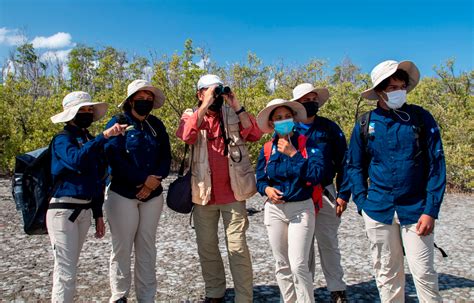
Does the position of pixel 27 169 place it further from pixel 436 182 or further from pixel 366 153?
pixel 436 182

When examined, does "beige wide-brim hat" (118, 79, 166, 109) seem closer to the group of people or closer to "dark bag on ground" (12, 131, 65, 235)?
the group of people

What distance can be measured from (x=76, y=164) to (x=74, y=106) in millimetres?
669

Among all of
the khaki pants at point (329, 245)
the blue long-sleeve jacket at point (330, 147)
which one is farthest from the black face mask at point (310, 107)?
the khaki pants at point (329, 245)

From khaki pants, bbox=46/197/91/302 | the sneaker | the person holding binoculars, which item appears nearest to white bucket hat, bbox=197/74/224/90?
the person holding binoculars

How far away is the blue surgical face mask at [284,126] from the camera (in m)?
4.10

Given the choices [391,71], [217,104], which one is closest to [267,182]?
[217,104]

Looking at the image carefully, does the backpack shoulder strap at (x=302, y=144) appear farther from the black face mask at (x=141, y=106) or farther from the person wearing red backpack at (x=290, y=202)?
the black face mask at (x=141, y=106)

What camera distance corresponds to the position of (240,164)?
4516 mm

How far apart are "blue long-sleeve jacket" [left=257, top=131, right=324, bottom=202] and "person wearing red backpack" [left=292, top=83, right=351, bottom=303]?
15.0 inches

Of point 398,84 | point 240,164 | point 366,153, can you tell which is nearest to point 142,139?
point 240,164

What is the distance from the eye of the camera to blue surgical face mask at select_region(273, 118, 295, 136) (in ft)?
13.4

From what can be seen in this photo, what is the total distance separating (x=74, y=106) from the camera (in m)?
4.14

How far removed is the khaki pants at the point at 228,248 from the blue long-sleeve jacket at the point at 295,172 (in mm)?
526

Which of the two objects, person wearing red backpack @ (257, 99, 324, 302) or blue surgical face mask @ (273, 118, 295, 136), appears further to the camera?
blue surgical face mask @ (273, 118, 295, 136)
